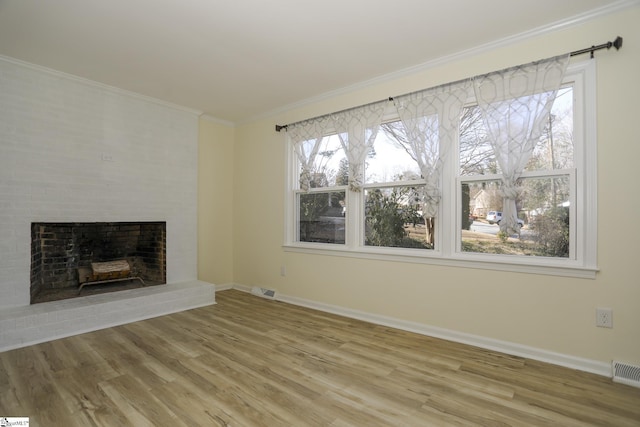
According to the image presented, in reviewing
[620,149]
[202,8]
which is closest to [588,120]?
[620,149]

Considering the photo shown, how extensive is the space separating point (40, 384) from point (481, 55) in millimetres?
4257

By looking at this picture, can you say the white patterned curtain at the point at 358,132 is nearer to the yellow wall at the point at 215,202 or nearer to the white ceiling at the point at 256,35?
the white ceiling at the point at 256,35

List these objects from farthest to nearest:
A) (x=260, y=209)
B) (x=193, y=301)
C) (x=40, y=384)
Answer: (x=260, y=209)
(x=193, y=301)
(x=40, y=384)

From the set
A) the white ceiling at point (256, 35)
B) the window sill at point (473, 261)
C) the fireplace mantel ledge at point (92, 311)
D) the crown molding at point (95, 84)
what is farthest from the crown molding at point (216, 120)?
the window sill at point (473, 261)

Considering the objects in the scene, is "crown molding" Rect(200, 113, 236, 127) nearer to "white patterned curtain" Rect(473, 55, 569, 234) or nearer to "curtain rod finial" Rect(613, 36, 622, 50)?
"white patterned curtain" Rect(473, 55, 569, 234)

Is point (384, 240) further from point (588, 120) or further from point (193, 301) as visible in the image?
point (193, 301)

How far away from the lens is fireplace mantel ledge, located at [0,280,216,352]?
8.98 ft

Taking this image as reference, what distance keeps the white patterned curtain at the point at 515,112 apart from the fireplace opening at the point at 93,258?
13.0 ft

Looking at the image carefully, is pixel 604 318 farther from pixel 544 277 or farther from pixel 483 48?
pixel 483 48

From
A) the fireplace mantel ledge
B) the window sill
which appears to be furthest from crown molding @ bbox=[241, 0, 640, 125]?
the fireplace mantel ledge

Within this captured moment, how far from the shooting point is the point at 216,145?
489 cm

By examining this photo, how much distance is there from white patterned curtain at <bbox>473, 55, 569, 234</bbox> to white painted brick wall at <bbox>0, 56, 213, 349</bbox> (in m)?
3.77

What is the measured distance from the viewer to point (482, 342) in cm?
273

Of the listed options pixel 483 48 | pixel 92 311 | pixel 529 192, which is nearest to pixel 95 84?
pixel 92 311
